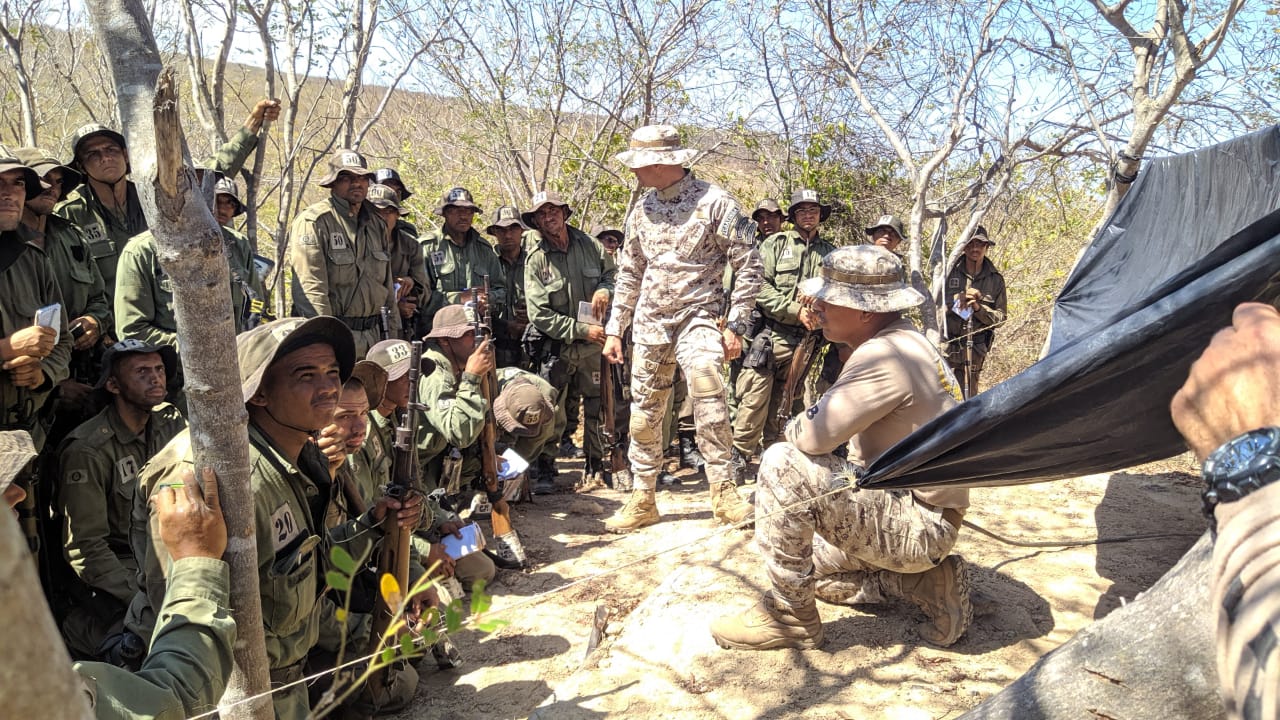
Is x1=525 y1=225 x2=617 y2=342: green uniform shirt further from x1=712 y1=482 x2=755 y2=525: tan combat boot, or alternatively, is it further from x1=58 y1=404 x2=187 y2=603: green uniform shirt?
x1=58 y1=404 x2=187 y2=603: green uniform shirt

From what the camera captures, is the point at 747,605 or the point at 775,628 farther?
the point at 747,605

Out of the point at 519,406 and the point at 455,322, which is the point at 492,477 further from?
the point at 455,322

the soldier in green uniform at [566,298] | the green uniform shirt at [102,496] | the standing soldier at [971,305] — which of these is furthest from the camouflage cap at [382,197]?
the standing soldier at [971,305]

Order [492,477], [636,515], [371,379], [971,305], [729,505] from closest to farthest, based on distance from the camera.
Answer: [371,379]
[492,477]
[729,505]
[636,515]
[971,305]

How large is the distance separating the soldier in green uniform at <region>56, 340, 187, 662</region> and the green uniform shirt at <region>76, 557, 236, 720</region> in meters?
1.93

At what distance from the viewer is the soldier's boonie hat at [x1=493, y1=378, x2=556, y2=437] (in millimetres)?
5406

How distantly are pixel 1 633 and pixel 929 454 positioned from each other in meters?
2.45

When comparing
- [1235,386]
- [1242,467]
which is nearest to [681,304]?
[1235,386]

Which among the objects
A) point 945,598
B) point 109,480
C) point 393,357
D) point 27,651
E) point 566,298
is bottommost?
point 945,598

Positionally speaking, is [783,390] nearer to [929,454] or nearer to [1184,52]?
[1184,52]

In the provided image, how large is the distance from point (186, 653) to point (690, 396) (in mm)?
3673

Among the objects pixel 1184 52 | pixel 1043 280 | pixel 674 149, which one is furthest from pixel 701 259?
pixel 1043 280

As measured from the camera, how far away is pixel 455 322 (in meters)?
5.21

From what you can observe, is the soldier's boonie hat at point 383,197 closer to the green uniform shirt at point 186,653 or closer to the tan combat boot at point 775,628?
the tan combat boot at point 775,628
